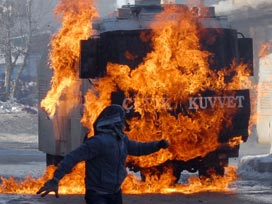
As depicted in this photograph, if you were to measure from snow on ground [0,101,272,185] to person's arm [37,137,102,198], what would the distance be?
1005 cm

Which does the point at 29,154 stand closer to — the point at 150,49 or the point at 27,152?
the point at 27,152

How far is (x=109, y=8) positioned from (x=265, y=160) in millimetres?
70313

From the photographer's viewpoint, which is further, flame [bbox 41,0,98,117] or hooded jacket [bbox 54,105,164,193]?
flame [bbox 41,0,98,117]

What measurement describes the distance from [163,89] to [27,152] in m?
15.0

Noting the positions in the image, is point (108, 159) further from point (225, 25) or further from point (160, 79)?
point (225, 25)

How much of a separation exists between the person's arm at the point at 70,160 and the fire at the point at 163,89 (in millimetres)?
6498

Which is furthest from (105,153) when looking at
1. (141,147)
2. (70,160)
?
(141,147)

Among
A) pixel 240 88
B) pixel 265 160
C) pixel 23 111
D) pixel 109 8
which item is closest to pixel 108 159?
pixel 240 88

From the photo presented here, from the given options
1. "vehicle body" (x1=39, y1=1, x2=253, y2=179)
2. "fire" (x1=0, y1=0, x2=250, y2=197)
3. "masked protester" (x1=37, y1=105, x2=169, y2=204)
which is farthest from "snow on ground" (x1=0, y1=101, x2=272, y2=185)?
"masked protester" (x1=37, y1=105, x2=169, y2=204)

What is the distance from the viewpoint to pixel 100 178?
796 cm

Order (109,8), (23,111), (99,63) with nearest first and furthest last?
1. (99,63)
2. (23,111)
3. (109,8)

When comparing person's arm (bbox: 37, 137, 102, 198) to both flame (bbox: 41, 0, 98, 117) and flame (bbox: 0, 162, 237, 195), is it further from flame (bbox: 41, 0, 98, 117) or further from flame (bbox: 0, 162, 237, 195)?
flame (bbox: 41, 0, 98, 117)

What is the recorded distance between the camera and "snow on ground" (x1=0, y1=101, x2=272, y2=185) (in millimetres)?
18906

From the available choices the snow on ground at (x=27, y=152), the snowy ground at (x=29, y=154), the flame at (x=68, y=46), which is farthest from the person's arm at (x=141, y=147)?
the snow on ground at (x=27, y=152)
